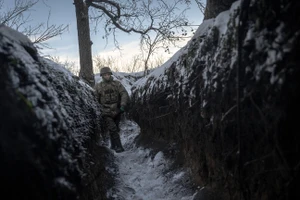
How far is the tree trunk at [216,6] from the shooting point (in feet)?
11.7

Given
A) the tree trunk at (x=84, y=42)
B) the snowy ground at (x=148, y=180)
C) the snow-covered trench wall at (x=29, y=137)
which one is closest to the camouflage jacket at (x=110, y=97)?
the snowy ground at (x=148, y=180)

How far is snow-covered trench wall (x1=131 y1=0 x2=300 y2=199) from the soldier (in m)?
3.22

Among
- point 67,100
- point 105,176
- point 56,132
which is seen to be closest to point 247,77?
point 56,132

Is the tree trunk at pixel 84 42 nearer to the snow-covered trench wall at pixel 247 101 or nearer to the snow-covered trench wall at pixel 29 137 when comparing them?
the snow-covered trench wall at pixel 247 101

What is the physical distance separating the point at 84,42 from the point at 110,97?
13.4 feet

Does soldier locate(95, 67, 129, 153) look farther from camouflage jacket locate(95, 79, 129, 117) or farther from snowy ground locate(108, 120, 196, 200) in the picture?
snowy ground locate(108, 120, 196, 200)

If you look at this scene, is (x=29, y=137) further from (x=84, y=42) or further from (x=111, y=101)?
(x=84, y=42)

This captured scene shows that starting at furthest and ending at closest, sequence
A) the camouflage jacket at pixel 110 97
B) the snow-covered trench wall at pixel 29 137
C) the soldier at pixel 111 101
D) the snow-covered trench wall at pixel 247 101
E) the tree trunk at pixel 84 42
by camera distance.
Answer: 1. the tree trunk at pixel 84 42
2. the camouflage jacket at pixel 110 97
3. the soldier at pixel 111 101
4. the snow-covered trench wall at pixel 247 101
5. the snow-covered trench wall at pixel 29 137

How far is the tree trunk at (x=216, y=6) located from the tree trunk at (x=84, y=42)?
6.65 metres

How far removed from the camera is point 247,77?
220 cm

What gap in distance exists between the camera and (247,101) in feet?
7.28

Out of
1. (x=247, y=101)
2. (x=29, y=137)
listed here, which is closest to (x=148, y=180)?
(x=247, y=101)

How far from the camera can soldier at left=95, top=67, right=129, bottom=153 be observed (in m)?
6.45

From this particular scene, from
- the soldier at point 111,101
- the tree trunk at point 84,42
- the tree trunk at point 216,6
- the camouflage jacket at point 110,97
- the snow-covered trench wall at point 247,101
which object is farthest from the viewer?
the tree trunk at point 84,42
